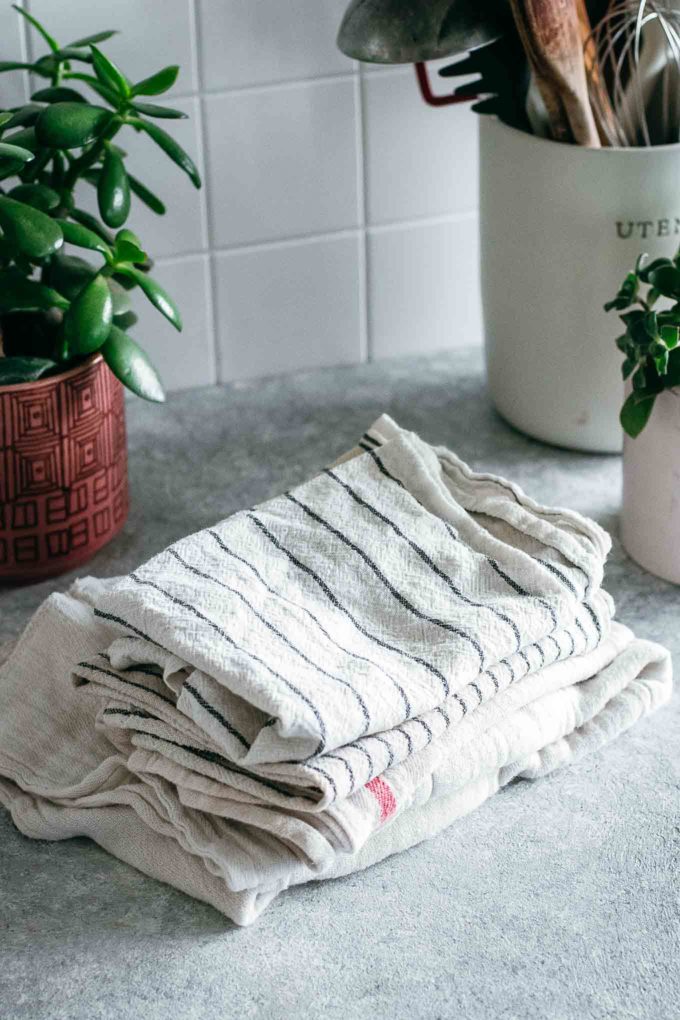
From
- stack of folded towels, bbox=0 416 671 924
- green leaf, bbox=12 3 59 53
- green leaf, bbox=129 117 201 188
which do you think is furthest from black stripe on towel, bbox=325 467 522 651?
green leaf, bbox=12 3 59 53

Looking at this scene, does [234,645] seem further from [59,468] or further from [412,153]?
[412,153]

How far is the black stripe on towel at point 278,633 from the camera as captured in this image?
0.65m

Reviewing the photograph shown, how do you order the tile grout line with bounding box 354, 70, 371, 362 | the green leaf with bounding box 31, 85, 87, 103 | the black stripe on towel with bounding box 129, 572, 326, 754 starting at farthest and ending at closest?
the tile grout line with bounding box 354, 70, 371, 362
the green leaf with bounding box 31, 85, 87, 103
the black stripe on towel with bounding box 129, 572, 326, 754

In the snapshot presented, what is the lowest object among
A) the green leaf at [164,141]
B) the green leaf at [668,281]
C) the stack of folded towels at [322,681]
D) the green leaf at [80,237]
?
the stack of folded towels at [322,681]

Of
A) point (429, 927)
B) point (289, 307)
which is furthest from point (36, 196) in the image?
point (429, 927)

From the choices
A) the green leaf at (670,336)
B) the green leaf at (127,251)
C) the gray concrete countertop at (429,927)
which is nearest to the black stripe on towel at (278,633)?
the gray concrete countertop at (429,927)

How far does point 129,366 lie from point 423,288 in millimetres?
423

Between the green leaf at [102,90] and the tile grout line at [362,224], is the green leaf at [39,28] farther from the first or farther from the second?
the tile grout line at [362,224]

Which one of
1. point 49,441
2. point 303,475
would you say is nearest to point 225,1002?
point 49,441

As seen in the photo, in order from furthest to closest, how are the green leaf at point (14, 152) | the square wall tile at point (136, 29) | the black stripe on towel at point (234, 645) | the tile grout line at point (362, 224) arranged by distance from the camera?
the tile grout line at point (362, 224)
the square wall tile at point (136, 29)
the green leaf at point (14, 152)
the black stripe on towel at point (234, 645)

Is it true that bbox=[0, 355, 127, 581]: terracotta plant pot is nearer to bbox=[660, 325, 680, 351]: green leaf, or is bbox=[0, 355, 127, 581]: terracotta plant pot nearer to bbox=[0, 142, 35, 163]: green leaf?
bbox=[0, 142, 35, 163]: green leaf

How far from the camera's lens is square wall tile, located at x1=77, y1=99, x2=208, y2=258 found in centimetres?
107

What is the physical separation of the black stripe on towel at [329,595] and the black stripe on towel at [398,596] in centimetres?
2

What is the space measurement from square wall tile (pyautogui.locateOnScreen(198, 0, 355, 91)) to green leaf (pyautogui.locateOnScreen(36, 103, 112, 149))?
0.25 meters
